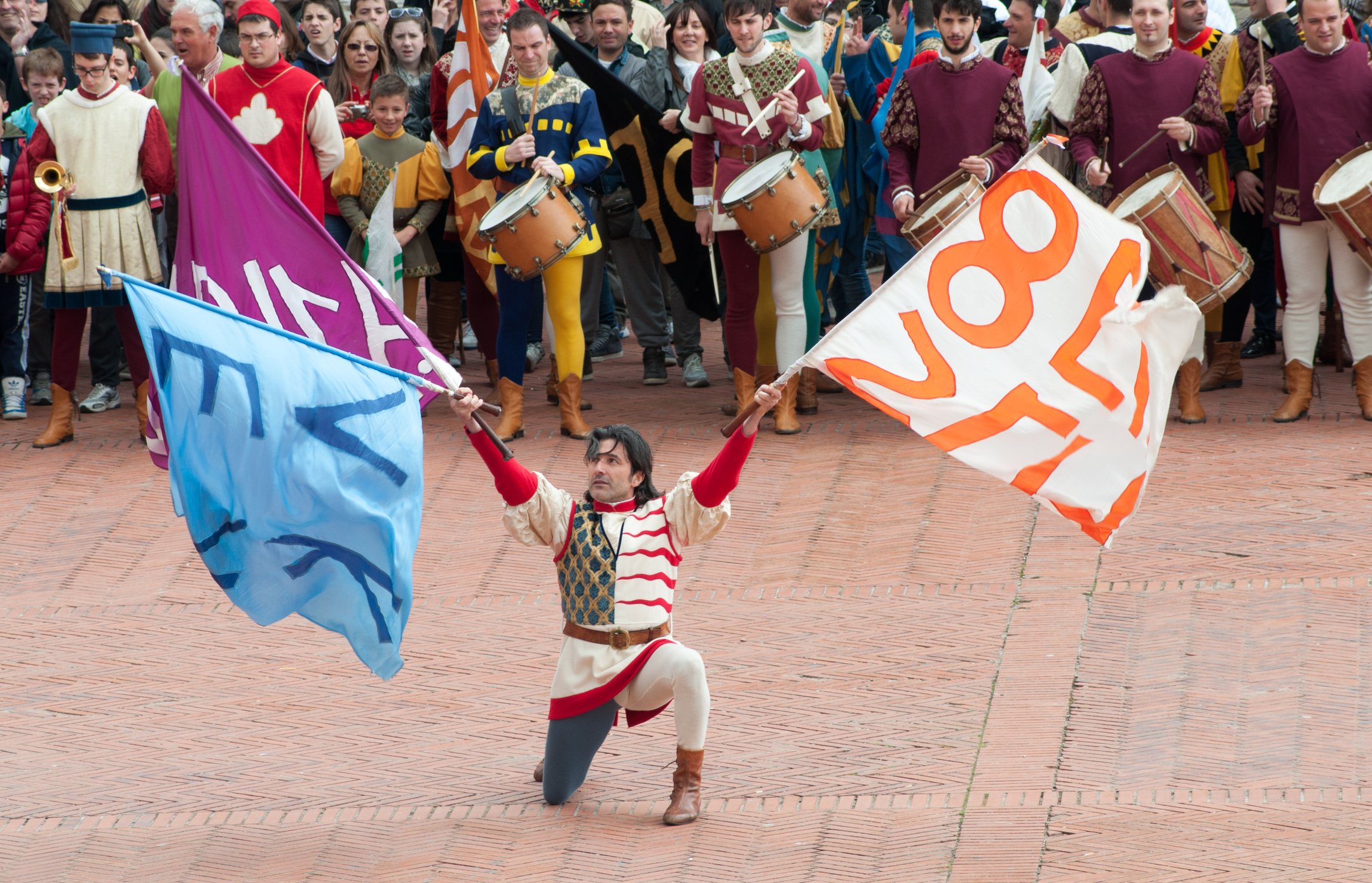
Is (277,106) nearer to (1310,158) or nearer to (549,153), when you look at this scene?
(549,153)

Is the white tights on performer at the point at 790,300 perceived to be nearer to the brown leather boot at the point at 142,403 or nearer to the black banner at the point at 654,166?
the black banner at the point at 654,166

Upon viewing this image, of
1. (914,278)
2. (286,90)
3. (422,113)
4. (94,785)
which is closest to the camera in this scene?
(914,278)

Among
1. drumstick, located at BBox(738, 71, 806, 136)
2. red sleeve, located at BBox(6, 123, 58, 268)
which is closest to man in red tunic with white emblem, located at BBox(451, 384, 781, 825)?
drumstick, located at BBox(738, 71, 806, 136)

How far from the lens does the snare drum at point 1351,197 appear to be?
909 cm

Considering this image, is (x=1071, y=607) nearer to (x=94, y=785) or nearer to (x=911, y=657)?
(x=911, y=657)

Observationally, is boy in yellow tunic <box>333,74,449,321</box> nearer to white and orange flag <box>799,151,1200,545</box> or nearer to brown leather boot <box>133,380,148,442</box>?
brown leather boot <box>133,380,148,442</box>

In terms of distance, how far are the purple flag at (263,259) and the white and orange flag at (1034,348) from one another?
1410 millimetres

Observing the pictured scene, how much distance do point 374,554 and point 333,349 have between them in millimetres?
626

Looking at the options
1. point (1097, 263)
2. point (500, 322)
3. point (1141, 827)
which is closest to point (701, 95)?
point (500, 322)

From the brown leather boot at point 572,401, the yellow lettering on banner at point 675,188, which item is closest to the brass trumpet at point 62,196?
the brown leather boot at point 572,401

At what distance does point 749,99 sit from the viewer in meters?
9.47

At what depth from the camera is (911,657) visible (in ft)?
23.7

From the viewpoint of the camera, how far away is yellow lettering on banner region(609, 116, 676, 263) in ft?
34.8

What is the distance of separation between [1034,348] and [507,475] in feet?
5.57
